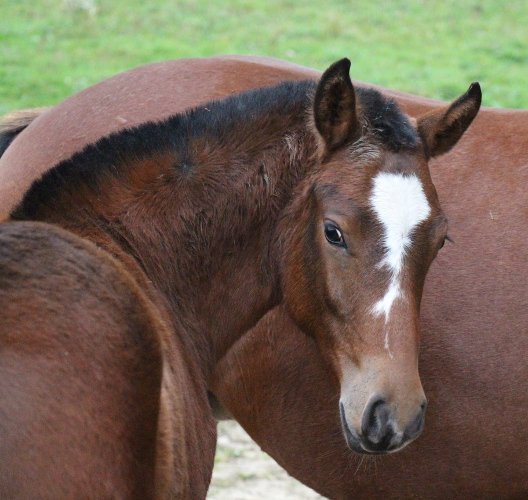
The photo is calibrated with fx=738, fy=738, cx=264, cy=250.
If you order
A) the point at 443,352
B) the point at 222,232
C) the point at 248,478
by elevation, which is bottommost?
the point at 248,478

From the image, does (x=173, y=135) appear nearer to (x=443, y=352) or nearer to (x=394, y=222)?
(x=394, y=222)

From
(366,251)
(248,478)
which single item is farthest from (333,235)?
(248,478)

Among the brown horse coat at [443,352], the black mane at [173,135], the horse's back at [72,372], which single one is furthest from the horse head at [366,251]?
the horse's back at [72,372]

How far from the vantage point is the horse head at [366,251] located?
2.24 m

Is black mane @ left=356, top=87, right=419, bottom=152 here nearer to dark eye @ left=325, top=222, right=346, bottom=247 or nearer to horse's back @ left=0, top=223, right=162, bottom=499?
dark eye @ left=325, top=222, right=346, bottom=247

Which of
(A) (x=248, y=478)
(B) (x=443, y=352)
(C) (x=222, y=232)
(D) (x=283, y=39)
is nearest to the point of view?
(C) (x=222, y=232)

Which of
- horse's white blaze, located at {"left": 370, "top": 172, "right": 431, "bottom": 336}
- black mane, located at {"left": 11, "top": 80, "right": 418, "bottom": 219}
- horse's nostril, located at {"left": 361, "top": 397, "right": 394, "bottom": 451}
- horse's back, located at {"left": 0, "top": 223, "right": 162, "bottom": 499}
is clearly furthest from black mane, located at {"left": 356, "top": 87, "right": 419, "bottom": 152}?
horse's back, located at {"left": 0, "top": 223, "right": 162, "bottom": 499}

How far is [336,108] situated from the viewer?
241 cm

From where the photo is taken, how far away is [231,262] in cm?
259

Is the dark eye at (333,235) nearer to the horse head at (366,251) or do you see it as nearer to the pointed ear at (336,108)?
the horse head at (366,251)

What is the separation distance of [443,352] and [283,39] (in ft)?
26.3

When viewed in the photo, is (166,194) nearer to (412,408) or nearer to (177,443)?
(177,443)

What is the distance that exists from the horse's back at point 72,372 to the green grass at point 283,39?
20.2 ft

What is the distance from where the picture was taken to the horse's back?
5.96 ft
